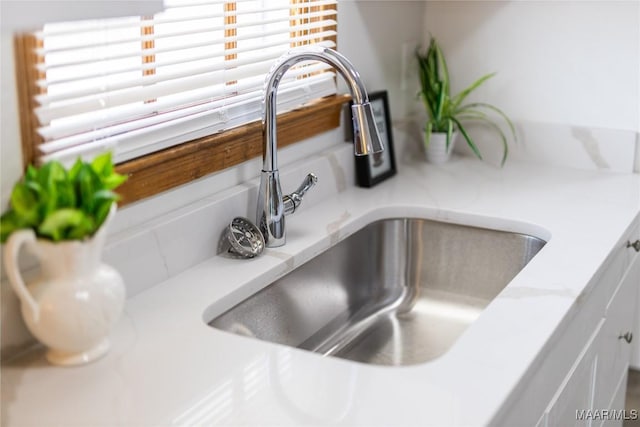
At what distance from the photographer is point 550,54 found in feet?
7.92

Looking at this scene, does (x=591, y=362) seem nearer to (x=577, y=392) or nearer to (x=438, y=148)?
(x=577, y=392)

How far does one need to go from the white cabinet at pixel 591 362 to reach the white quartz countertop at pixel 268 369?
5 centimetres

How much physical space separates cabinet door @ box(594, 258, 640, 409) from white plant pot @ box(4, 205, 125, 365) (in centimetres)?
115

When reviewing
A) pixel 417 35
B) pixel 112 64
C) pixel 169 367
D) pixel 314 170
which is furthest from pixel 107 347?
pixel 417 35

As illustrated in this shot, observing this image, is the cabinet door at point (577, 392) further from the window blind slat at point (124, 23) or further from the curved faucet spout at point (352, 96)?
the window blind slat at point (124, 23)

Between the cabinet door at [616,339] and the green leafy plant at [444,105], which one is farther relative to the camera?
the green leafy plant at [444,105]

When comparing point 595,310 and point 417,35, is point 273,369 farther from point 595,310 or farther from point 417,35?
point 417,35

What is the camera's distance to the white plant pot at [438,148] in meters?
2.42

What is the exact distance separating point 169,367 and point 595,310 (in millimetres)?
929

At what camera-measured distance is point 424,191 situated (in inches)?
85.5

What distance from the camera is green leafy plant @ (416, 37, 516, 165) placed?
95.3 inches

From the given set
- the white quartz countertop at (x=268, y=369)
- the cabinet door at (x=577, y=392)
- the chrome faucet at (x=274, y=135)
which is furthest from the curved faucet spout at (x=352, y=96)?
the cabinet door at (x=577, y=392)

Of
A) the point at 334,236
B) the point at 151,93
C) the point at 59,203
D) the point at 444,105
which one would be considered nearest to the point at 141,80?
the point at 151,93

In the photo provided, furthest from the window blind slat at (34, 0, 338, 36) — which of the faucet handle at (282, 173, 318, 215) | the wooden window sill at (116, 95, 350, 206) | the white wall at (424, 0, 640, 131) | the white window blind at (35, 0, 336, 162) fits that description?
the white wall at (424, 0, 640, 131)
